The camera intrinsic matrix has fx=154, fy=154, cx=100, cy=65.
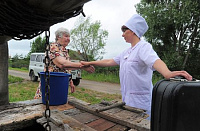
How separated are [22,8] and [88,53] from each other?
22422mm

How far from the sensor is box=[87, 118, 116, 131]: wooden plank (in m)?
1.26

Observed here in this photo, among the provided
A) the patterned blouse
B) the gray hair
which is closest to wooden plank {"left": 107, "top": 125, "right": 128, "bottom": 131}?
the patterned blouse

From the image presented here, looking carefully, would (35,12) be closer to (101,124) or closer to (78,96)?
(101,124)

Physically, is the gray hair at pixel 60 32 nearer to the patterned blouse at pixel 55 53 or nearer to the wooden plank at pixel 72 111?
the patterned blouse at pixel 55 53

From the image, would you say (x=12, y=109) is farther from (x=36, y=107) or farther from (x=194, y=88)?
(x=194, y=88)

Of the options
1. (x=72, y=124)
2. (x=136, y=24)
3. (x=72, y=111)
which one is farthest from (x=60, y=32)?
(x=72, y=124)

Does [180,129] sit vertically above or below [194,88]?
below

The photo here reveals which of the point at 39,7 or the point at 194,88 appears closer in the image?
the point at 39,7

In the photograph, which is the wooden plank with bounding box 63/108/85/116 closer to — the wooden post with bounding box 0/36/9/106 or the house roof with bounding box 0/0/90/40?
the house roof with bounding box 0/0/90/40

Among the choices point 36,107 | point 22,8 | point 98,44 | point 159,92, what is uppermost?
point 98,44

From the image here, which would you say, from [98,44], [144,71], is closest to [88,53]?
[98,44]

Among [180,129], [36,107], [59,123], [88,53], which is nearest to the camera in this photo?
[180,129]

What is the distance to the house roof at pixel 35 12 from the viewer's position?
2.50ft

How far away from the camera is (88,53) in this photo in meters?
23.1
